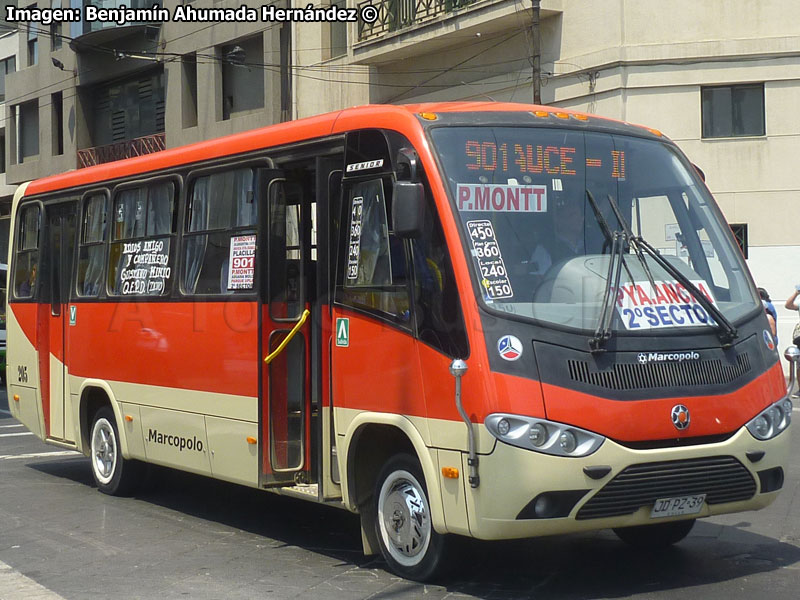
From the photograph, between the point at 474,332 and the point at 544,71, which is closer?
the point at 474,332

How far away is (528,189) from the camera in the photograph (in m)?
6.95

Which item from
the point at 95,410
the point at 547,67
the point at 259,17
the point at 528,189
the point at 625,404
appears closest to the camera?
the point at 625,404

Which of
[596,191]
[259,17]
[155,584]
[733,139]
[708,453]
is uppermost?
[259,17]

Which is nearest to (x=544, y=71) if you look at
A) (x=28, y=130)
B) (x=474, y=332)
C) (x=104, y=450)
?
(x=104, y=450)

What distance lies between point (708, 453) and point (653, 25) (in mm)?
17593

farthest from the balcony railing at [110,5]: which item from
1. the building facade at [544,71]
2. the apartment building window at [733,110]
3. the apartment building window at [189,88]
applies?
the apartment building window at [733,110]

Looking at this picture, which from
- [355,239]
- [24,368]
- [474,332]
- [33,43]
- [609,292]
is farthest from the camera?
[33,43]

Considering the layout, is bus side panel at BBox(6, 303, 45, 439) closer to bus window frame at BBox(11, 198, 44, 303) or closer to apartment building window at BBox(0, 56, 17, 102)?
bus window frame at BBox(11, 198, 44, 303)

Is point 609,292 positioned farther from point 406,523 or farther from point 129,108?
point 129,108

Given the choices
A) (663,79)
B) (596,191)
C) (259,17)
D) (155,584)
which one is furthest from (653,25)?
(155,584)

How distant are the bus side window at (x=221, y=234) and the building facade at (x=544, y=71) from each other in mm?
13862

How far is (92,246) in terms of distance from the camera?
36.4 feet

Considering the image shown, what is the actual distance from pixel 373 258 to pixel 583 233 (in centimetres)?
128

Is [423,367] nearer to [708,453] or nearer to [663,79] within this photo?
[708,453]
